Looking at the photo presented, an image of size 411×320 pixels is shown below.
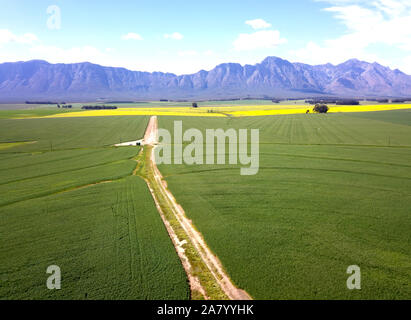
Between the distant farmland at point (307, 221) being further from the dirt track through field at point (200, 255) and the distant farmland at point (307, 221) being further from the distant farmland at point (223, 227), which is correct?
the dirt track through field at point (200, 255)

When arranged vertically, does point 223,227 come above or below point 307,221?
below

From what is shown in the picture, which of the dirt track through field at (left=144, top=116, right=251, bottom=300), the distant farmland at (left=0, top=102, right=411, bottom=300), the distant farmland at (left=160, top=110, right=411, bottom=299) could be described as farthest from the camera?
the distant farmland at (left=160, top=110, right=411, bottom=299)

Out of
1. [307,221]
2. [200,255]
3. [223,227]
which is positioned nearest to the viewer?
[200,255]

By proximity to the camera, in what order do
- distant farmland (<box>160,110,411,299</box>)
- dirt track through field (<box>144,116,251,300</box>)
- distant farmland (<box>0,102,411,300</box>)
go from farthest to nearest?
distant farmland (<box>160,110,411,299</box>), distant farmland (<box>0,102,411,300</box>), dirt track through field (<box>144,116,251,300</box>)

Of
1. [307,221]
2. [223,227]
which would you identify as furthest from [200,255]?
[307,221]

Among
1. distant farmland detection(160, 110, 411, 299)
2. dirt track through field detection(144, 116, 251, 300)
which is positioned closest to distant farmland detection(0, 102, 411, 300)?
distant farmland detection(160, 110, 411, 299)

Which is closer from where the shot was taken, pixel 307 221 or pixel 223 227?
pixel 223 227

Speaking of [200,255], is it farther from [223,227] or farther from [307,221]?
[307,221]

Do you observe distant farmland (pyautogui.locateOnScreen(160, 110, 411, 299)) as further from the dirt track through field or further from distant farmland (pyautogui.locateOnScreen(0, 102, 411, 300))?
the dirt track through field

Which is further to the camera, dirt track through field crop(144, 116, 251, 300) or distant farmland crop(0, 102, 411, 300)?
distant farmland crop(0, 102, 411, 300)
